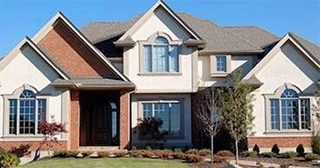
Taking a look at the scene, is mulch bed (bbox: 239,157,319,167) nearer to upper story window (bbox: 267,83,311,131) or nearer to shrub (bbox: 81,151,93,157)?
upper story window (bbox: 267,83,311,131)

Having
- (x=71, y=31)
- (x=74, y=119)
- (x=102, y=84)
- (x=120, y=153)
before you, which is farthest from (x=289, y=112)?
(x=71, y=31)

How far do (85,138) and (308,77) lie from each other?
13723 millimetres

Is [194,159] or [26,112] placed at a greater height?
[26,112]

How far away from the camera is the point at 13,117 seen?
29.6 meters

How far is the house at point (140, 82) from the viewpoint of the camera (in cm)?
2969

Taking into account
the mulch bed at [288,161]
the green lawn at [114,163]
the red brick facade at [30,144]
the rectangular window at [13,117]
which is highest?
the rectangular window at [13,117]

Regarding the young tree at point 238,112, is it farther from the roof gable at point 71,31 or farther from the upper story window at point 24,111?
the upper story window at point 24,111

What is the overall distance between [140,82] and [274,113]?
318 inches

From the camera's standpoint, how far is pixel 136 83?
108 feet

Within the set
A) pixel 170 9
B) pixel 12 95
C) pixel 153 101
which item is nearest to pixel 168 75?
pixel 153 101

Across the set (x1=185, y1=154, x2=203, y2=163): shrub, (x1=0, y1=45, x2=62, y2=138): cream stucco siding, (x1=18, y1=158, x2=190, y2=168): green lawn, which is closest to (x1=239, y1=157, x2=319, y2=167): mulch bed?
(x1=185, y1=154, x2=203, y2=163): shrub

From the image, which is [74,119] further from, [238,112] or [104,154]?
[238,112]

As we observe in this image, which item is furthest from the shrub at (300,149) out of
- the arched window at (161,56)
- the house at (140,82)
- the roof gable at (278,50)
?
the arched window at (161,56)

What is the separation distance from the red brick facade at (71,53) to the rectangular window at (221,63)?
23.2 ft
